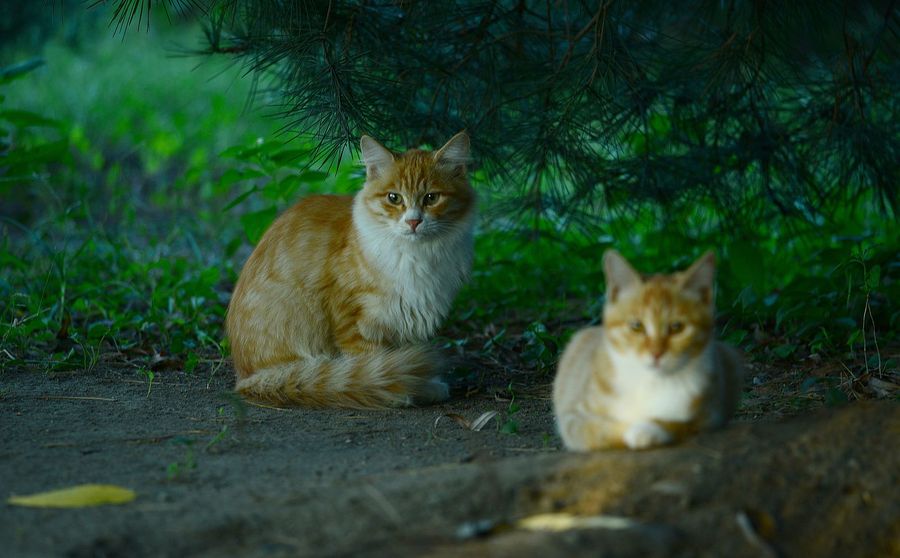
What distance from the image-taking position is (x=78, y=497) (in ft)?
9.11

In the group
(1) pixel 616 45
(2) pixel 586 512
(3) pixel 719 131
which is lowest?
(2) pixel 586 512

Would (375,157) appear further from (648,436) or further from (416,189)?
(648,436)

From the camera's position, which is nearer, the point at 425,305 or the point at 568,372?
the point at 568,372

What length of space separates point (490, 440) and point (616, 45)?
189 centimetres

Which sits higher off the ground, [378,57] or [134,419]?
[378,57]

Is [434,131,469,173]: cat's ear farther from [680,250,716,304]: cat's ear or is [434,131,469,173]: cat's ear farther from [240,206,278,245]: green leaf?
[680,250,716,304]: cat's ear

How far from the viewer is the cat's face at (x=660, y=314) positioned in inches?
104

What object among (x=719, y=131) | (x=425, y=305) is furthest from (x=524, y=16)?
(x=425, y=305)

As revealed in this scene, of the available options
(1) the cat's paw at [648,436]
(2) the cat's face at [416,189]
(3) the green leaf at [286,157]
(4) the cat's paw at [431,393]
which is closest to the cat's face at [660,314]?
(1) the cat's paw at [648,436]

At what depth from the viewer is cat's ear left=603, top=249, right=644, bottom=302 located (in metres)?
2.76

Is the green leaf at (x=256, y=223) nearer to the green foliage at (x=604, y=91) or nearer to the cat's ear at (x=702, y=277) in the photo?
the green foliage at (x=604, y=91)

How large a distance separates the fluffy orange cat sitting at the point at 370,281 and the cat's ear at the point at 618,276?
1601 mm

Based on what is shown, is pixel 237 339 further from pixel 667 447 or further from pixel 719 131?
pixel 719 131

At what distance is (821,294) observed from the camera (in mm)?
5223
